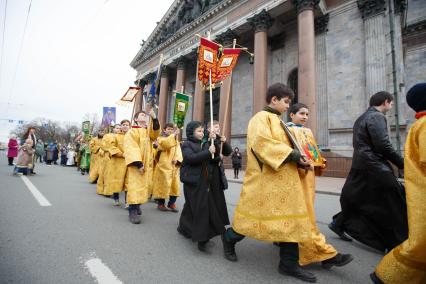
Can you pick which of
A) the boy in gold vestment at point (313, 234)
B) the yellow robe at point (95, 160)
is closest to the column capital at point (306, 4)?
the yellow robe at point (95, 160)

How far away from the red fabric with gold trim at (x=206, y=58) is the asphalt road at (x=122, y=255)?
2461mm

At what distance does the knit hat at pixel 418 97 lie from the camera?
196cm

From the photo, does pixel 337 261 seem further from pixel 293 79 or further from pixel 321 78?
pixel 293 79

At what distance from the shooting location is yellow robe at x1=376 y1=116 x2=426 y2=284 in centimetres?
169

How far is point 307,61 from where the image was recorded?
14.9 m

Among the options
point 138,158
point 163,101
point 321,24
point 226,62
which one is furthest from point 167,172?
point 163,101

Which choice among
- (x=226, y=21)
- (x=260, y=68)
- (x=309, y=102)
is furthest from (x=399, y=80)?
(x=226, y=21)

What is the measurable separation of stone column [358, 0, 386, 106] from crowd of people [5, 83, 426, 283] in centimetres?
1307

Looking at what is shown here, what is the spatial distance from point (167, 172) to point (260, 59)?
14.1 metres

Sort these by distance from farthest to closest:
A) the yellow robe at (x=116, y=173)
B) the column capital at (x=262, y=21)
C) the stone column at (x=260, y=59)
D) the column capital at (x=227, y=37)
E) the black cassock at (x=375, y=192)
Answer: the column capital at (x=227, y=37) → the column capital at (x=262, y=21) → the stone column at (x=260, y=59) → the yellow robe at (x=116, y=173) → the black cassock at (x=375, y=192)

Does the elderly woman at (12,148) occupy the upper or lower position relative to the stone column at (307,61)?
lower

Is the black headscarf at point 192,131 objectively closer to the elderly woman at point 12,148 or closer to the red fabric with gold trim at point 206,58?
the red fabric with gold trim at point 206,58

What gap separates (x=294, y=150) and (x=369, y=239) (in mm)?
1902

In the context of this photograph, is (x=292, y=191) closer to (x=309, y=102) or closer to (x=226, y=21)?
(x=309, y=102)
